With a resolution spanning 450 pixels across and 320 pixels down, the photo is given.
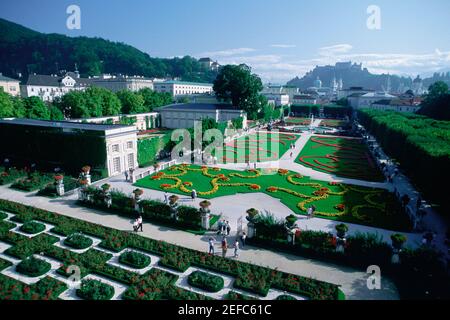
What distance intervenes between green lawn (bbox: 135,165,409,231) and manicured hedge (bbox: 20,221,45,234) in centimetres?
1242

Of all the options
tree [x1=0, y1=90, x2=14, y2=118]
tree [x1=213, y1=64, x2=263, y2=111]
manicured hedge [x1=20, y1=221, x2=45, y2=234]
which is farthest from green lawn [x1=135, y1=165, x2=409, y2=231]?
tree [x1=213, y1=64, x2=263, y2=111]

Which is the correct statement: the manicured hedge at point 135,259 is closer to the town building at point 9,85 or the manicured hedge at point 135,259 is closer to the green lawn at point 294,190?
the green lawn at point 294,190

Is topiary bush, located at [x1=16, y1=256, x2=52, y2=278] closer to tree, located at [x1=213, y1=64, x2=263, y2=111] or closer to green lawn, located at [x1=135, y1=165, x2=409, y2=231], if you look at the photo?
green lawn, located at [x1=135, y1=165, x2=409, y2=231]

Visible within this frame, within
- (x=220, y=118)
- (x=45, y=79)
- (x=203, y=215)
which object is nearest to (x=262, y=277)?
(x=203, y=215)

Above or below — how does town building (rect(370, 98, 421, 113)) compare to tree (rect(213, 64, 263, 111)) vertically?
below

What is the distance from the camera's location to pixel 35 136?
42.8 m

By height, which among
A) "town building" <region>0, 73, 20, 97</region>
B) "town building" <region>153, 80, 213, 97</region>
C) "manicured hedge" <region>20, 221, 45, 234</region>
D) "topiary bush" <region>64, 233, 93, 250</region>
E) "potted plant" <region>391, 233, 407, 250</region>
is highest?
"town building" <region>153, 80, 213, 97</region>

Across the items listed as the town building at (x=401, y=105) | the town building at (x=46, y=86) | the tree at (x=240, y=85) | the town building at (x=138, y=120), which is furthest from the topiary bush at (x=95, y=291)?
the town building at (x=401, y=105)

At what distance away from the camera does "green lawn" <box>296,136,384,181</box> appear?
4203 cm

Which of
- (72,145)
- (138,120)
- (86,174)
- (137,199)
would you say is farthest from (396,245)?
(138,120)

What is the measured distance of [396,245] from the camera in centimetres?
1920

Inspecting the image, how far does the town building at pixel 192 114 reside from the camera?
3024 inches

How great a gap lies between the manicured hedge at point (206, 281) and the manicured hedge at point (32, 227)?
14.1m

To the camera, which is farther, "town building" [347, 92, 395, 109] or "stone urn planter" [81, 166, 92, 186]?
"town building" [347, 92, 395, 109]
